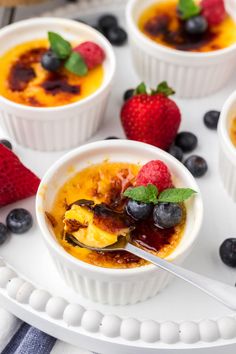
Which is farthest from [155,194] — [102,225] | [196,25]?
[196,25]

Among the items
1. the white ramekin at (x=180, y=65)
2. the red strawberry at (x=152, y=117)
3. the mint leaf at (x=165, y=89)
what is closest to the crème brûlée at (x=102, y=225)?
the red strawberry at (x=152, y=117)

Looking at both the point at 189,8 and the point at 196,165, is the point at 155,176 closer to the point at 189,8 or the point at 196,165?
the point at 196,165

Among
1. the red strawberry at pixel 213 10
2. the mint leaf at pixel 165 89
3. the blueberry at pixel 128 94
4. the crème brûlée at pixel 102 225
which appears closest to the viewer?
the crème brûlée at pixel 102 225

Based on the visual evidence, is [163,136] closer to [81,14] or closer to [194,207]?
[194,207]

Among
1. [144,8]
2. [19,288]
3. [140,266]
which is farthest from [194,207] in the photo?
[144,8]

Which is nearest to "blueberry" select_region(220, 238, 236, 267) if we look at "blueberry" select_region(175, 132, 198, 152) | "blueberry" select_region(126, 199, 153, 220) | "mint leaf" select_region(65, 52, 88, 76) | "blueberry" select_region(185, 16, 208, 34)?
"blueberry" select_region(126, 199, 153, 220)

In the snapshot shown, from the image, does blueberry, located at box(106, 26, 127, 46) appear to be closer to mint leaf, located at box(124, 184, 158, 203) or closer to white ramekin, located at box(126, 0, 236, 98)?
white ramekin, located at box(126, 0, 236, 98)

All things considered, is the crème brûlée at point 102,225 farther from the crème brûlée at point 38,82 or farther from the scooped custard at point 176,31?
the scooped custard at point 176,31
